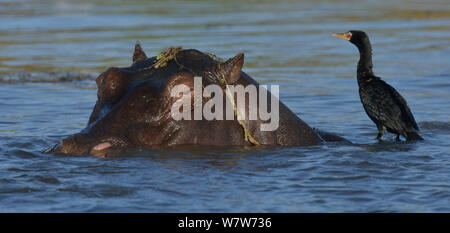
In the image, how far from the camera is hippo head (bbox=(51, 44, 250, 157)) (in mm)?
6812

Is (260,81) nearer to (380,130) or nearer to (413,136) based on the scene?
(380,130)

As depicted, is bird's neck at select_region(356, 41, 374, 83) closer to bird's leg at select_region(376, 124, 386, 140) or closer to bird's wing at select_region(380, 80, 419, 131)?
bird's wing at select_region(380, 80, 419, 131)

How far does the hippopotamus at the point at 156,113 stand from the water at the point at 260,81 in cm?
14

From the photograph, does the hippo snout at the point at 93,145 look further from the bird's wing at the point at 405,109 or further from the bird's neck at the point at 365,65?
the bird's neck at the point at 365,65

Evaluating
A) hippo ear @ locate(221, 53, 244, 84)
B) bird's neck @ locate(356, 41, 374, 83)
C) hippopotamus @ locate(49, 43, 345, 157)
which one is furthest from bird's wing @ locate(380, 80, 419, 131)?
hippo ear @ locate(221, 53, 244, 84)

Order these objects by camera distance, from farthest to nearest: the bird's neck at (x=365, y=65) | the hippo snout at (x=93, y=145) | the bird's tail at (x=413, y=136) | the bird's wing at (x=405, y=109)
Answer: the bird's neck at (x=365, y=65), the bird's wing at (x=405, y=109), the bird's tail at (x=413, y=136), the hippo snout at (x=93, y=145)

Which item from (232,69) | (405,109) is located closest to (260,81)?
(405,109)

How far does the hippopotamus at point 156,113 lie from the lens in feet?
22.4

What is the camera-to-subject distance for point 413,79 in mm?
13617

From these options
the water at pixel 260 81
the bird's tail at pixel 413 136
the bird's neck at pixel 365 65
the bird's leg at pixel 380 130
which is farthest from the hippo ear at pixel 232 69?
the bird's neck at pixel 365 65

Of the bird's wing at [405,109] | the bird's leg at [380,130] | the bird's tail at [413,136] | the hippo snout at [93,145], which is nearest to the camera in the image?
the hippo snout at [93,145]

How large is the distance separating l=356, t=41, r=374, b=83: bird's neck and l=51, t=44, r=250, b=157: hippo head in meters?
3.18

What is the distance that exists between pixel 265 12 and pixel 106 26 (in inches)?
237
